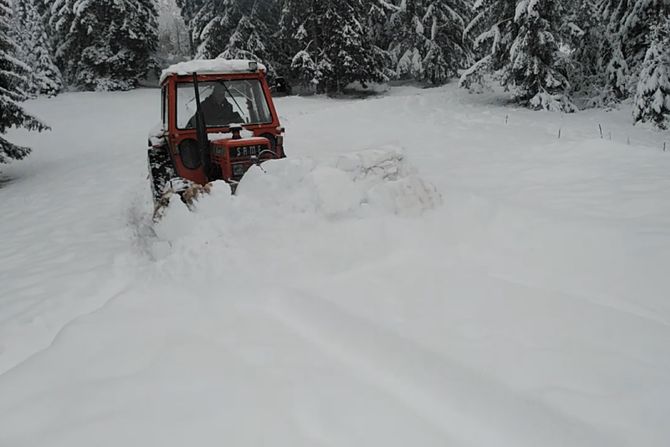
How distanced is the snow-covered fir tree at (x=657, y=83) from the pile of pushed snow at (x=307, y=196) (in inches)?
420

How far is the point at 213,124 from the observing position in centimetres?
608

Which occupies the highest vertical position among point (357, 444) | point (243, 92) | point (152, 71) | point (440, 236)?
point (152, 71)

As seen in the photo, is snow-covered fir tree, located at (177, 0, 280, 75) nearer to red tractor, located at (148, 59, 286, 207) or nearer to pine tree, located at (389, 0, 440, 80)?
pine tree, located at (389, 0, 440, 80)

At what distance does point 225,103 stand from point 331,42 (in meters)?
16.9

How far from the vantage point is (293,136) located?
13.3 m

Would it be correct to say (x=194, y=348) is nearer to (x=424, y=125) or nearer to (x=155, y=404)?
(x=155, y=404)

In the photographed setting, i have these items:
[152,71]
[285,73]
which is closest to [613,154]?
[285,73]

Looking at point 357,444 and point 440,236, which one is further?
point 440,236

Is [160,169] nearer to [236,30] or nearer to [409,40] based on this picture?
[236,30]

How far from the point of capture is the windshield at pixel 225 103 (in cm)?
602

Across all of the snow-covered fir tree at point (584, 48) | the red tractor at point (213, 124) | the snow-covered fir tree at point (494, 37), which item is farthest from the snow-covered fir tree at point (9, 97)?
the snow-covered fir tree at point (584, 48)

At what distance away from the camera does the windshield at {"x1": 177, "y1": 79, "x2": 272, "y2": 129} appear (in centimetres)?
A: 602

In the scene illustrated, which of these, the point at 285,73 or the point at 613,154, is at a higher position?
the point at 285,73

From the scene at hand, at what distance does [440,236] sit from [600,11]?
17.6 meters
